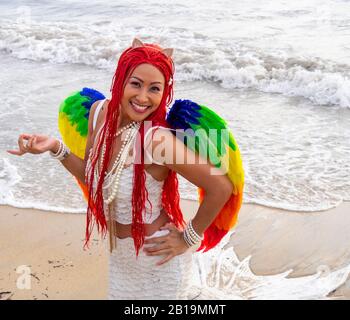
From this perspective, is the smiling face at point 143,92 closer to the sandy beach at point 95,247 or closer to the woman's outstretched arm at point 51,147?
the woman's outstretched arm at point 51,147

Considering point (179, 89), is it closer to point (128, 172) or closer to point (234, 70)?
point (234, 70)

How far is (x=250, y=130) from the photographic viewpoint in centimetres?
584

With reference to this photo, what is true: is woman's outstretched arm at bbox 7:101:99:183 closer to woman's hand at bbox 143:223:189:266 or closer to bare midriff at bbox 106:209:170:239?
bare midriff at bbox 106:209:170:239

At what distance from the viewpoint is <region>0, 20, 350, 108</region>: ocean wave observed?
740cm

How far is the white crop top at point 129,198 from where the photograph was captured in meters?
1.92

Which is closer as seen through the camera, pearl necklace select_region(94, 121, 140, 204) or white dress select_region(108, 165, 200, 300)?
pearl necklace select_region(94, 121, 140, 204)

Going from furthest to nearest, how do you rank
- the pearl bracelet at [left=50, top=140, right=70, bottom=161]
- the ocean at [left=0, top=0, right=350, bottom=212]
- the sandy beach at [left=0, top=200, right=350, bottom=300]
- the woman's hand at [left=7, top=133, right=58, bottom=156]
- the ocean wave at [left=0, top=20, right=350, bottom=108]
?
the ocean wave at [left=0, top=20, right=350, bottom=108] → the ocean at [left=0, top=0, right=350, bottom=212] → the sandy beach at [left=0, top=200, right=350, bottom=300] → the pearl bracelet at [left=50, top=140, right=70, bottom=161] → the woman's hand at [left=7, top=133, right=58, bottom=156]

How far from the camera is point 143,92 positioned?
6.05 ft

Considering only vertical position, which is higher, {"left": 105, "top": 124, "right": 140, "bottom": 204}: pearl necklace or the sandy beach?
{"left": 105, "top": 124, "right": 140, "bottom": 204}: pearl necklace

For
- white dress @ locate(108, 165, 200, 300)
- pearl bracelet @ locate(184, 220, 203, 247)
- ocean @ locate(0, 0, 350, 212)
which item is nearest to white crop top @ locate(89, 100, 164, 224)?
white dress @ locate(108, 165, 200, 300)

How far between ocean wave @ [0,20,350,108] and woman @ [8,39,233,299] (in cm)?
523

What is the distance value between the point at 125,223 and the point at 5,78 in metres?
6.83

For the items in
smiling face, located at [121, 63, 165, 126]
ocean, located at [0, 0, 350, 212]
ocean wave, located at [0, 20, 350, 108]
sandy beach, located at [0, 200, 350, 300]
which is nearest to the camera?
smiling face, located at [121, 63, 165, 126]

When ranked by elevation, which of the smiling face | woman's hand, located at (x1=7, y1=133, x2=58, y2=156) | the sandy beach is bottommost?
the sandy beach
